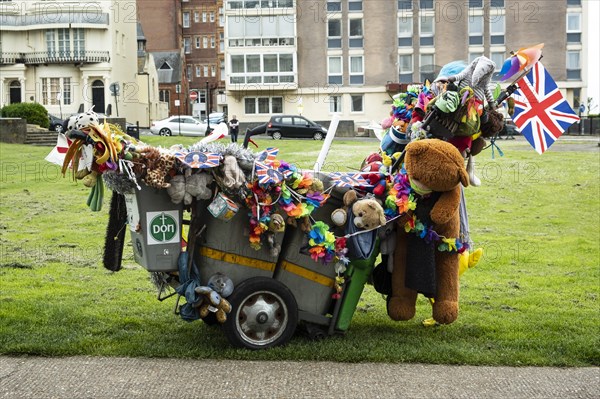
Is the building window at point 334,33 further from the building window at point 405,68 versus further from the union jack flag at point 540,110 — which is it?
the union jack flag at point 540,110

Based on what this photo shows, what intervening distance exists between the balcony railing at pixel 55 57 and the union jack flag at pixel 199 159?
5647cm

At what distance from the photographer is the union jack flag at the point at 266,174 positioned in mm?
6246

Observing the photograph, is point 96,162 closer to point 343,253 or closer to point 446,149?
point 343,253

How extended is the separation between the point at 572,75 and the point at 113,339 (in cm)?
5791

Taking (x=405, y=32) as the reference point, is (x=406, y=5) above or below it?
above

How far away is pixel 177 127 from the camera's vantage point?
43656mm

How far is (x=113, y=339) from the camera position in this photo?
6.92 meters

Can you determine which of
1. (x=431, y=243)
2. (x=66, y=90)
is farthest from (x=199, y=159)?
(x=66, y=90)

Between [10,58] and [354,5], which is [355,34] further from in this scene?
[10,58]

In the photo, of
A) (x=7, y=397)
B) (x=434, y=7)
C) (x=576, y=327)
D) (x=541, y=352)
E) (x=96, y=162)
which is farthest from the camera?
(x=434, y=7)

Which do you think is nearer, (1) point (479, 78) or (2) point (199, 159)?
(2) point (199, 159)

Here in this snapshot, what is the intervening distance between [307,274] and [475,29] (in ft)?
181

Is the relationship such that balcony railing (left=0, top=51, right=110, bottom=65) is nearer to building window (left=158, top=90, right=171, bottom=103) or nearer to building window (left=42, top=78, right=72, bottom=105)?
building window (left=42, top=78, right=72, bottom=105)

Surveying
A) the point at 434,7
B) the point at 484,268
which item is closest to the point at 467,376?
the point at 484,268
